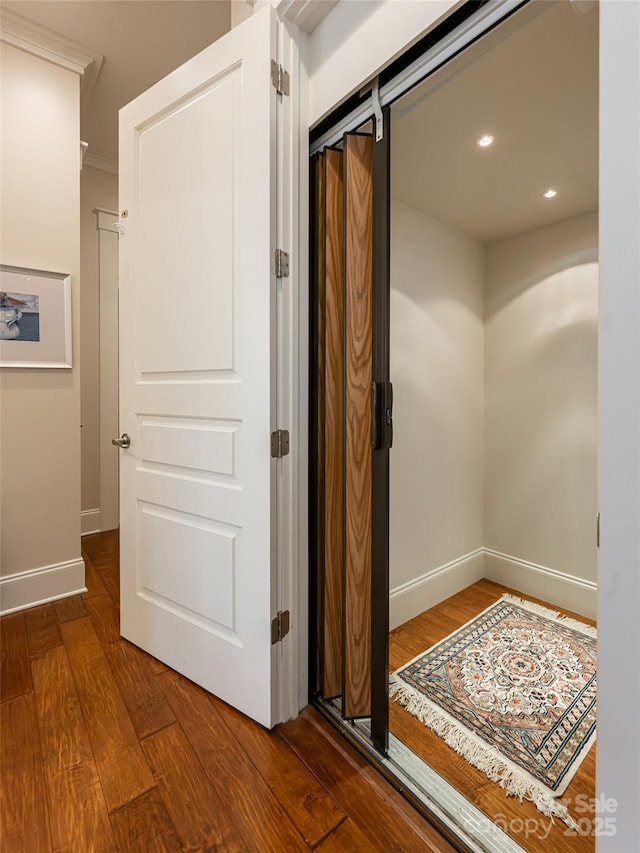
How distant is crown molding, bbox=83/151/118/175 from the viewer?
3086mm

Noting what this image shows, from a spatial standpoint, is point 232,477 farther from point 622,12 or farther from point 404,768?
point 622,12

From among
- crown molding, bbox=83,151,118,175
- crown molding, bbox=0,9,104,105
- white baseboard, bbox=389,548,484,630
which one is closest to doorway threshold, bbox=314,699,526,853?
white baseboard, bbox=389,548,484,630

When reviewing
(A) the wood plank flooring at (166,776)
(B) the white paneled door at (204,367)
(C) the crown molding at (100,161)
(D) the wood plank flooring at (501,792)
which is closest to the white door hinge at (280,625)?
(B) the white paneled door at (204,367)

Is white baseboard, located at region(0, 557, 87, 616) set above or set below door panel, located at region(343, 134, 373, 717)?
below

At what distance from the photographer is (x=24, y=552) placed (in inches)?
85.8

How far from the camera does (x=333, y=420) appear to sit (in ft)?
4.74

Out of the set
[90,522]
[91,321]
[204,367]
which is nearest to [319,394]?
[204,367]

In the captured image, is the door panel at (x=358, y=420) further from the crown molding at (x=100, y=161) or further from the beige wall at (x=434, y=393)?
the crown molding at (x=100, y=161)

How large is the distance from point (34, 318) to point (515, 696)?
2912 millimetres

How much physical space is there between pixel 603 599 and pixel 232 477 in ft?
3.64

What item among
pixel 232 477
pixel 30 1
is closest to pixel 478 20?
pixel 232 477

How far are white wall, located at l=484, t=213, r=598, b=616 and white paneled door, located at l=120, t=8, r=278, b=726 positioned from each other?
1.84 m

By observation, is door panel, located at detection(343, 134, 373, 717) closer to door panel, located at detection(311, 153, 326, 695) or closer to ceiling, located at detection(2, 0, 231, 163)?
door panel, located at detection(311, 153, 326, 695)

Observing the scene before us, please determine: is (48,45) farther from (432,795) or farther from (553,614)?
(553,614)
